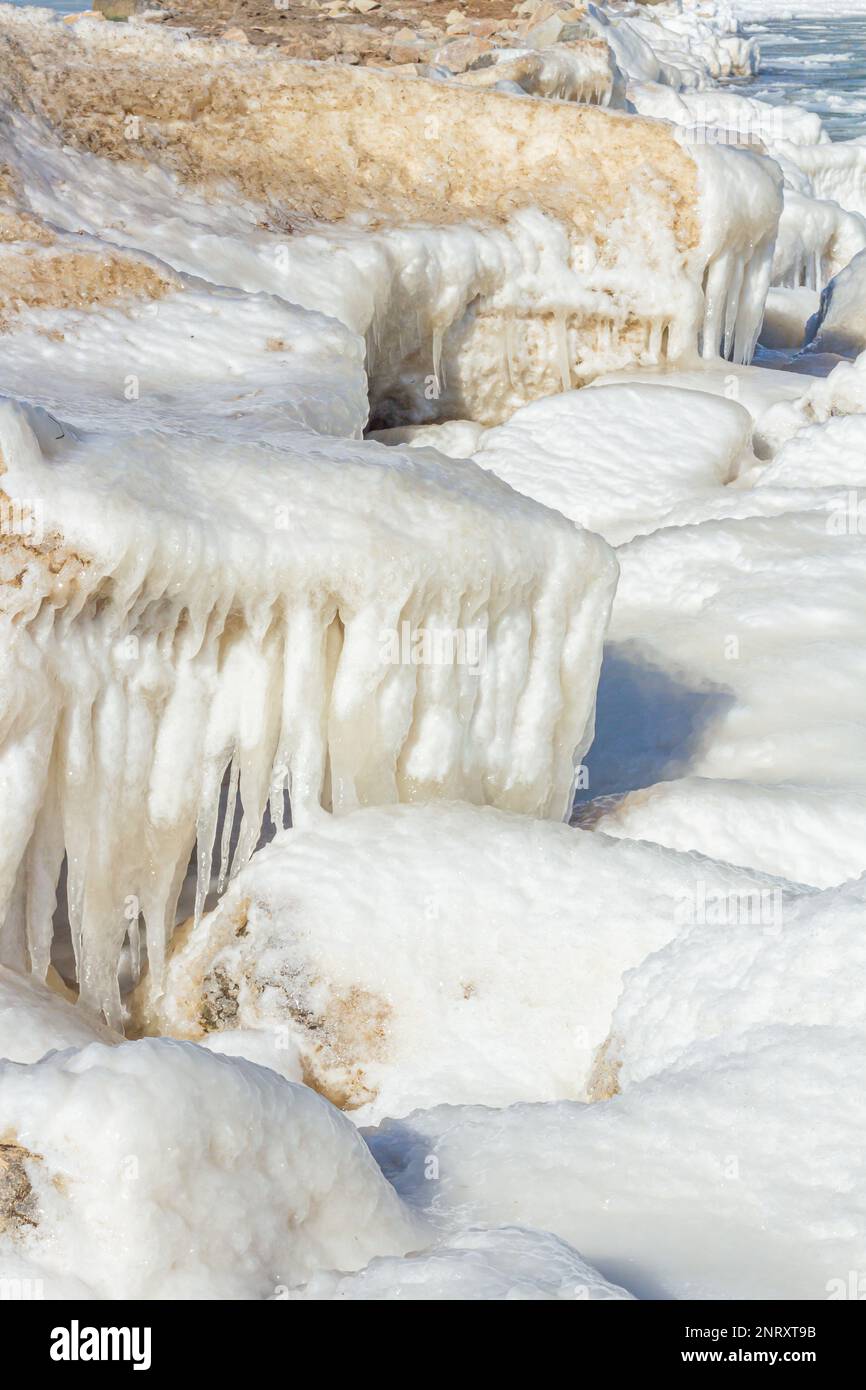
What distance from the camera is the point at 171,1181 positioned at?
2527 mm

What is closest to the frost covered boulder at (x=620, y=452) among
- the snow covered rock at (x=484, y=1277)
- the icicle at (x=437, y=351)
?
the icicle at (x=437, y=351)

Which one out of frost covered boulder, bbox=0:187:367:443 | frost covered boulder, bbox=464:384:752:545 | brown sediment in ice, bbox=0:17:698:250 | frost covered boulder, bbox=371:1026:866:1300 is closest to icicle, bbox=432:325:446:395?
frost covered boulder, bbox=464:384:752:545

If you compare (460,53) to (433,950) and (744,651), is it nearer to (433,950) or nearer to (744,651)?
(744,651)

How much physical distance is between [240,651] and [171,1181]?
6.76 feet

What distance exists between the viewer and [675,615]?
22.7 feet

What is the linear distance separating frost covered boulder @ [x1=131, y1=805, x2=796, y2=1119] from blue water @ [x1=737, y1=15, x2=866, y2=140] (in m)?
19.6

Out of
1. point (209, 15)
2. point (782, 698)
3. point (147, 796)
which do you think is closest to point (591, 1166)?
point (147, 796)

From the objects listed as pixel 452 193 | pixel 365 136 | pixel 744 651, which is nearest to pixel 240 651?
pixel 744 651

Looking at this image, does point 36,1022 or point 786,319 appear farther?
point 786,319

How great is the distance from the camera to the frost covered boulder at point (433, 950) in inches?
161

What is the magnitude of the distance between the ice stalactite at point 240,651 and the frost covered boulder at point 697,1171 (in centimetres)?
132

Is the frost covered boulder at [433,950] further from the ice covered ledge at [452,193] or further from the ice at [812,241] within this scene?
the ice at [812,241]

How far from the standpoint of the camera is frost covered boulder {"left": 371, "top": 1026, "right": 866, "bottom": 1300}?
2.72m
